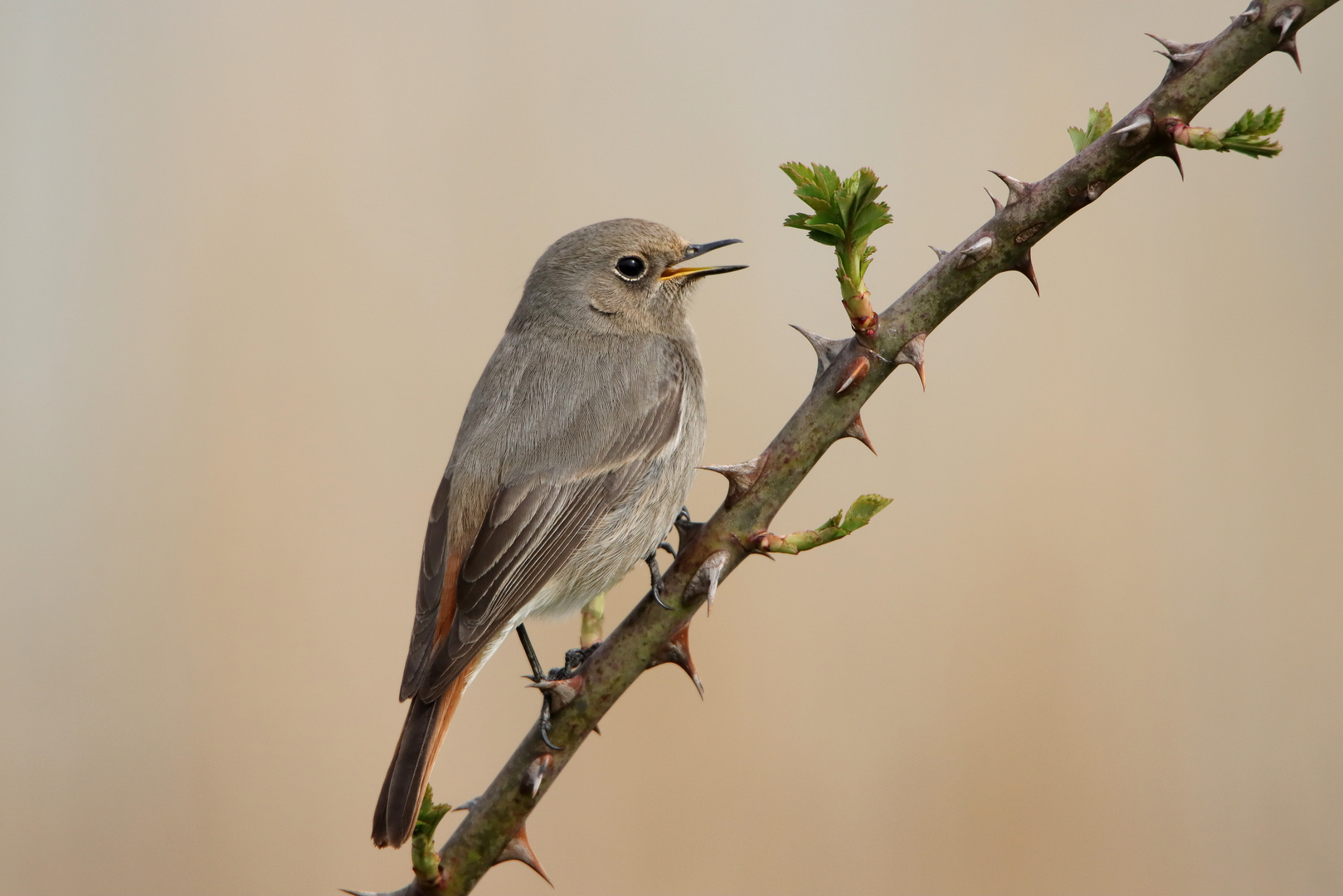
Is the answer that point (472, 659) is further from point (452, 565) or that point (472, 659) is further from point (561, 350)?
point (561, 350)

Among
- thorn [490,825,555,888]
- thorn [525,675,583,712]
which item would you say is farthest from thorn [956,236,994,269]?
thorn [490,825,555,888]

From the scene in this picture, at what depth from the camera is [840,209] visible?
1.60 meters

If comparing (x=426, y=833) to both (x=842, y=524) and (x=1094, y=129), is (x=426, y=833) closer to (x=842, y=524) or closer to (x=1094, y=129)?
(x=842, y=524)

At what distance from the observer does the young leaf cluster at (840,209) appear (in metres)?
1.58

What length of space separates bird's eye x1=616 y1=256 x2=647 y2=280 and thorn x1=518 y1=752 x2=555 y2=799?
1.98 metres

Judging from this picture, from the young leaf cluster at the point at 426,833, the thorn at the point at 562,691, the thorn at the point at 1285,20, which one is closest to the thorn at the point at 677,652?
the thorn at the point at 562,691

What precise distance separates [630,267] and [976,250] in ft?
6.69

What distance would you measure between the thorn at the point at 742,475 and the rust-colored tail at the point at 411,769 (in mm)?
793

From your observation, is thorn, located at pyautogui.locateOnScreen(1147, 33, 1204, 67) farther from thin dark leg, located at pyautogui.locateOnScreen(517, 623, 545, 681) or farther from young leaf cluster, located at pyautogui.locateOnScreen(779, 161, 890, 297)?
thin dark leg, located at pyautogui.locateOnScreen(517, 623, 545, 681)

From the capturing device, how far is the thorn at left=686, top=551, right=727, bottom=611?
1899 mm

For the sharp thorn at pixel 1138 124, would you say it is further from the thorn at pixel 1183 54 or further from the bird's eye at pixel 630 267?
the bird's eye at pixel 630 267

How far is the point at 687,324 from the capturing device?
3.73 m

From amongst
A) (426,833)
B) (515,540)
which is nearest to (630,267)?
(515,540)

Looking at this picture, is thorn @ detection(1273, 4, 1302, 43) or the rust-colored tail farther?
the rust-colored tail
